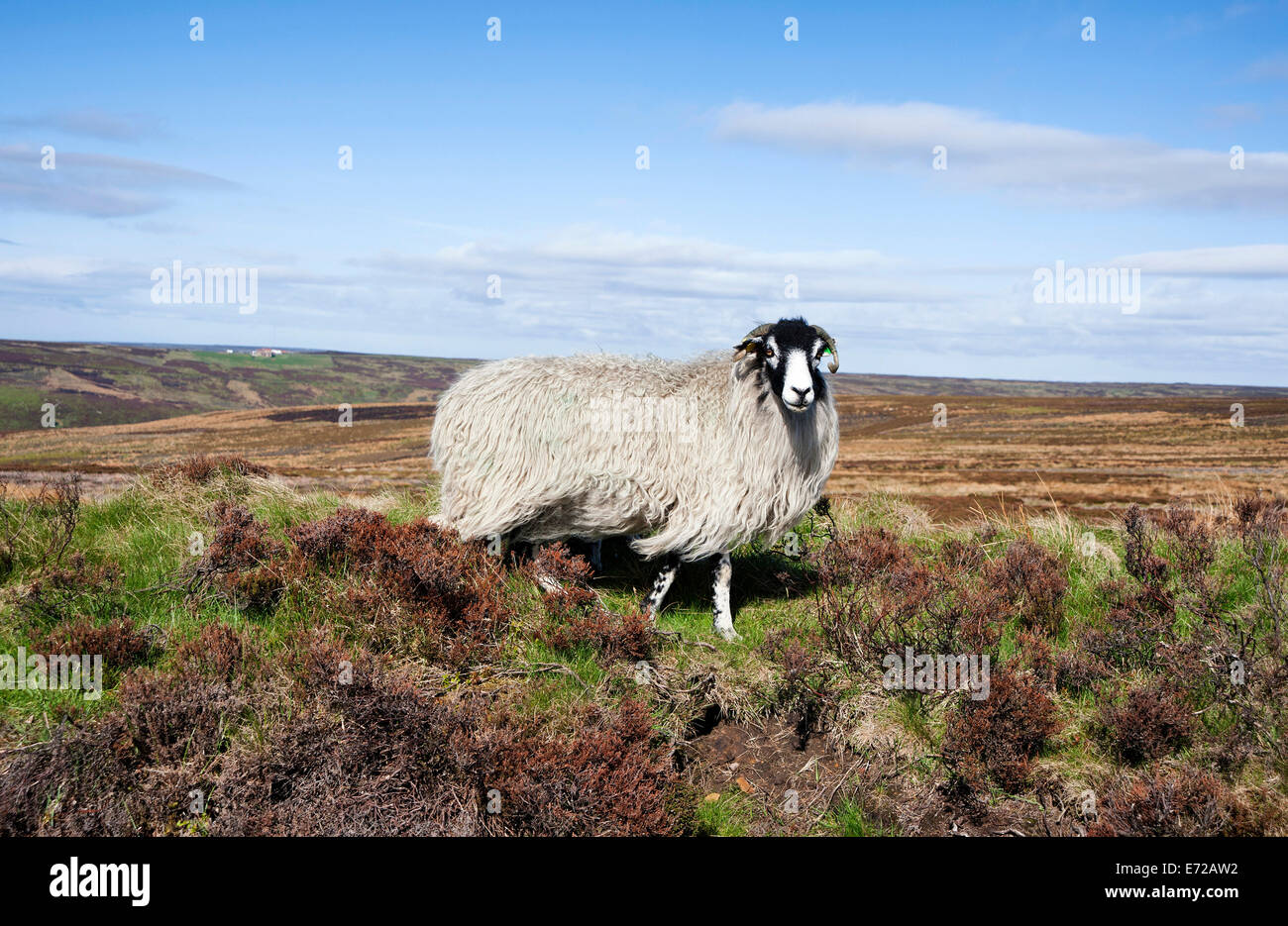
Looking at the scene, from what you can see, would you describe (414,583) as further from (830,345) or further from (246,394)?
(246,394)

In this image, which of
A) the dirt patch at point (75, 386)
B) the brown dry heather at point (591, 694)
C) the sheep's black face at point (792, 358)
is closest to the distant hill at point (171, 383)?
the dirt patch at point (75, 386)

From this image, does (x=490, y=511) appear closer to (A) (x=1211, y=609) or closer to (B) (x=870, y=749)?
(B) (x=870, y=749)

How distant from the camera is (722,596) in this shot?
698 cm

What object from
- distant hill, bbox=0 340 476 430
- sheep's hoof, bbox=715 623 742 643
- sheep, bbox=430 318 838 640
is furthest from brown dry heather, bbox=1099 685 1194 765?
distant hill, bbox=0 340 476 430

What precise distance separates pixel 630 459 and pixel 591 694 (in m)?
2.35

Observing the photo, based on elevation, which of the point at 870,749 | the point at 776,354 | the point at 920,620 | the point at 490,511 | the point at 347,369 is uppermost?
the point at 347,369

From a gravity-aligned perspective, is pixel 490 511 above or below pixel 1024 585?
above

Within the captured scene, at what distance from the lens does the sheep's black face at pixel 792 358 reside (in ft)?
20.6

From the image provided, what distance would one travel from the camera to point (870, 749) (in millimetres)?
5246

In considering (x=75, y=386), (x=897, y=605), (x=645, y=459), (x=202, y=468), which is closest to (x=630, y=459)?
(x=645, y=459)

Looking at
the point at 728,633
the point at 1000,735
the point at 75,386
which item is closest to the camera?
the point at 1000,735

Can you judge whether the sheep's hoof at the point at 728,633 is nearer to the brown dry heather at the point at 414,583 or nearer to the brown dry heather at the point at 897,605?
the brown dry heather at the point at 897,605

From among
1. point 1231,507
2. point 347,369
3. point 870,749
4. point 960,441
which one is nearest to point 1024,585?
point 870,749
